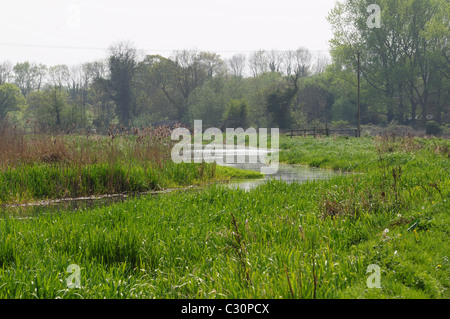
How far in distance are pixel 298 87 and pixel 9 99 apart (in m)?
44.4

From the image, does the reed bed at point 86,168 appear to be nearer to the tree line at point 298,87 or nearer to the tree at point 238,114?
the tree line at point 298,87

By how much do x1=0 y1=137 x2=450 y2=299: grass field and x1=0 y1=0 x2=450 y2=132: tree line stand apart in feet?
91.7

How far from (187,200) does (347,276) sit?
4.11m

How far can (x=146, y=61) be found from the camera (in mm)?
65000

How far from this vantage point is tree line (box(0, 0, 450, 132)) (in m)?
42.6

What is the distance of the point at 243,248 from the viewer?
11.3 feet

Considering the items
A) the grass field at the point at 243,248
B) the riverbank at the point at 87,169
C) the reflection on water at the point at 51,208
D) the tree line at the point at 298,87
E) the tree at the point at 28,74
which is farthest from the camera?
the tree at the point at 28,74

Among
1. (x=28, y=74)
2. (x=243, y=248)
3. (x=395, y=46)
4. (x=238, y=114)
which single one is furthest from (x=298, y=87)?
(x=28, y=74)

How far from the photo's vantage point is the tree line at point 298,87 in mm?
42594

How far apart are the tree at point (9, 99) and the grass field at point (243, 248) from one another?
5896 centimetres

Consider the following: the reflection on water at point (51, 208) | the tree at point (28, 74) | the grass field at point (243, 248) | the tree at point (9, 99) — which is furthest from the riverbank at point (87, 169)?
the tree at point (28, 74)

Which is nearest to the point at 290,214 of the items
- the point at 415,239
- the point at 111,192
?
the point at 415,239

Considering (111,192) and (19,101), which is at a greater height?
(19,101)
